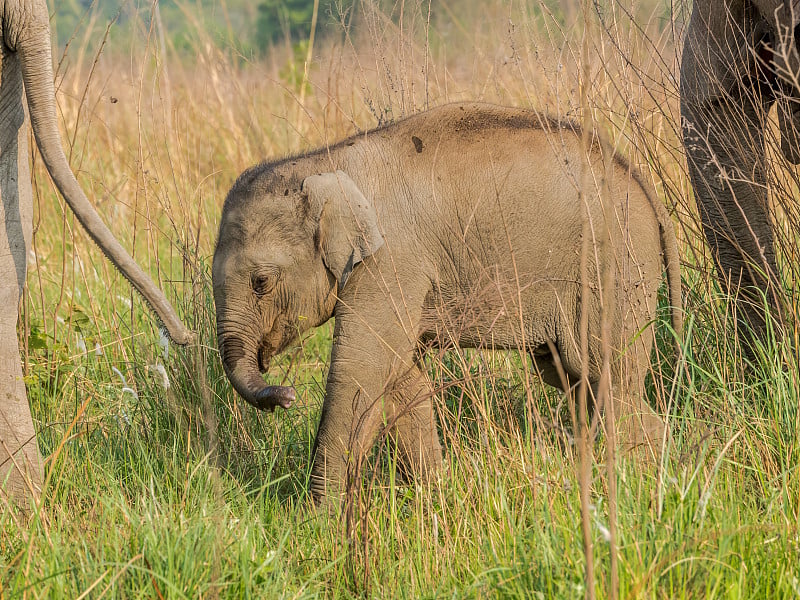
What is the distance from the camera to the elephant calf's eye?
13.0ft

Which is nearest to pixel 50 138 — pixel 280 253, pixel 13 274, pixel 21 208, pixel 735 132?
pixel 21 208

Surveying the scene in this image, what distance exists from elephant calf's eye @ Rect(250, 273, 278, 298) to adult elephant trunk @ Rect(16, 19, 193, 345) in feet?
2.44

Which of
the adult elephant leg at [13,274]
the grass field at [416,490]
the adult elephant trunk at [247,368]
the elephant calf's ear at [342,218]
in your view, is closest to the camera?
the grass field at [416,490]

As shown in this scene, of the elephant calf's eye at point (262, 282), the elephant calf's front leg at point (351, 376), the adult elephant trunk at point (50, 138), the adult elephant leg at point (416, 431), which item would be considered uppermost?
the adult elephant trunk at point (50, 138)

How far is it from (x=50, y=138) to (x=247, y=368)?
111 cm

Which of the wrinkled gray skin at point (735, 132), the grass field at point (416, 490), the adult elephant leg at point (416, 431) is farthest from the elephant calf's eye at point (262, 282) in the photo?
A: the wrinkled gray skin at point (735, 132)

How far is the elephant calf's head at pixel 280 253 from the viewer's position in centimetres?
389

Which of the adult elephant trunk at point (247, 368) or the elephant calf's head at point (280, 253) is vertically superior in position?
the elephant calf's head at point (280, 253)

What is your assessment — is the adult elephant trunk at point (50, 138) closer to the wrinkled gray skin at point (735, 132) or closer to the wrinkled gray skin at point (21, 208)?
the wrinkled gray skin at point (21, 208)

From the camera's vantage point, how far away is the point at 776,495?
3252mm

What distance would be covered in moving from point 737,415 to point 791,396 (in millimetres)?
213

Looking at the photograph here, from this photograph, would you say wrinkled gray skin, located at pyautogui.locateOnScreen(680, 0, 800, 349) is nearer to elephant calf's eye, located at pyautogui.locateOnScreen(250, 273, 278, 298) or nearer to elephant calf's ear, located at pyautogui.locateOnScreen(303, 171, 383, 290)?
elephant calf's ear, located at pyautogui.locateOnScreen(303, 171, 383, 290)

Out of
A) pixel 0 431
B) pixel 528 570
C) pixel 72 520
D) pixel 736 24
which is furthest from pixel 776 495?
pixel 0 431

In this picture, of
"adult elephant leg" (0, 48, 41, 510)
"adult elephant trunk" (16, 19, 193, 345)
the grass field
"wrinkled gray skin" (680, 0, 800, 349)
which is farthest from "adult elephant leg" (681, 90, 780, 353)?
"adult elephant leg" (0, 48, 41, 510)
